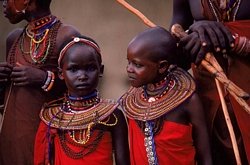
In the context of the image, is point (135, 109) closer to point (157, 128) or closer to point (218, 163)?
point (157, 128)

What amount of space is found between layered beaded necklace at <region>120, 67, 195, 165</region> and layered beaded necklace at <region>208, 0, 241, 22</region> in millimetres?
313

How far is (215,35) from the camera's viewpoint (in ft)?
9.39

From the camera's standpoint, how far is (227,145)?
9.73ft

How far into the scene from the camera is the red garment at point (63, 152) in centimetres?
322

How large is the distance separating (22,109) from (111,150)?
53cm

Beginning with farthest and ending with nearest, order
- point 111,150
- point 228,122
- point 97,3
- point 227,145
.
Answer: point 97,3, point 111,150, point 227,145, point 228,122

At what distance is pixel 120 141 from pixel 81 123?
0.71ft

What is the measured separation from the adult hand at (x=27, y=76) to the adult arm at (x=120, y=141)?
0.43m

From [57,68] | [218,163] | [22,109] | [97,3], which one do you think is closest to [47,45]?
[57,68]

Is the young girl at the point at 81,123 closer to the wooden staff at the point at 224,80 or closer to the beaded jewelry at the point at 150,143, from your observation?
the beaded jewelry at the point at 150,143

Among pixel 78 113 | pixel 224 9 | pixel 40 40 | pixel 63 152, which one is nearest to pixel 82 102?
pixel 78 113

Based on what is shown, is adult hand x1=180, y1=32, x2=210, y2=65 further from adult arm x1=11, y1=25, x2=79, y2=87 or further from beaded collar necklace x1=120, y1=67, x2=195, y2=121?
adult arm x1=11, y1=25, x2=79, y2=87

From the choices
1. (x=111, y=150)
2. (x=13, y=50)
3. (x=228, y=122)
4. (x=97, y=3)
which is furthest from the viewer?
(x=97, y=3)

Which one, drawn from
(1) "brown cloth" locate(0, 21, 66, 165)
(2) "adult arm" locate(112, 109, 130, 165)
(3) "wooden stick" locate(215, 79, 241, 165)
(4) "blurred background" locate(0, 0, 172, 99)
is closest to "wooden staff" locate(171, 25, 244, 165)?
(3) "wooden stick" locate(215, 79, 241, 165)
